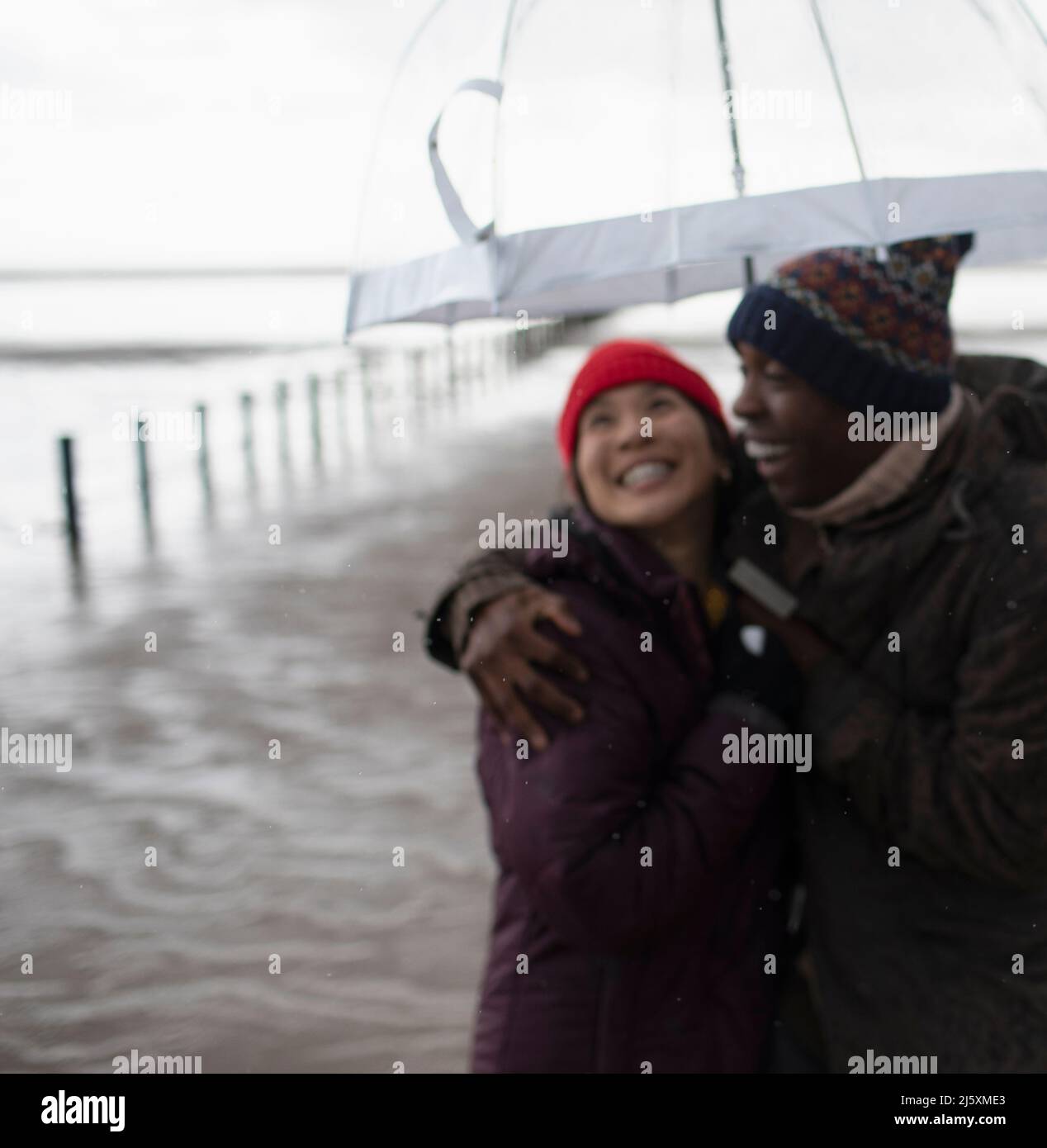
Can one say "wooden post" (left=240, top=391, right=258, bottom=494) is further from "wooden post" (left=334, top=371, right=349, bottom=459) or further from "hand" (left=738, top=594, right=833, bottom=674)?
"hand" (left=738, top=594, right=833, bottom=674)

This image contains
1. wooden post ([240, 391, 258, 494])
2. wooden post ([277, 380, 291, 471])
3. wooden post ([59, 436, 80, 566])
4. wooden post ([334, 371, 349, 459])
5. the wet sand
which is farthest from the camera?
wooden post ([334, 371, 349, 459])

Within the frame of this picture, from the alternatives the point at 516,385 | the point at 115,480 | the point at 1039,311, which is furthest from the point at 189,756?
the point at 1039,311

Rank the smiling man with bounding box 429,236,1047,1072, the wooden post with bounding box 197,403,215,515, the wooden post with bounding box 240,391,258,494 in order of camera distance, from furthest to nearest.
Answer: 1. the wooden post with bounding box 240,391,258,494
2. the wooden post with bounding box 197,403,215,515
3. the smiling man with bounding box 429,236,1047,1072

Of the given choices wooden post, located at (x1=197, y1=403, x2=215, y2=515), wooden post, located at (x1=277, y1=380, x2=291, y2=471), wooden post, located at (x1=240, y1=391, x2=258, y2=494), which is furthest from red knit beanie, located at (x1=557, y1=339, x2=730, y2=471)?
wooden post, located at (x1=277, y1=380, x2=291, y2=471)

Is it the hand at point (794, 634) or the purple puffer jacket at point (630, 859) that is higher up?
A: the hand at point (794, 634)

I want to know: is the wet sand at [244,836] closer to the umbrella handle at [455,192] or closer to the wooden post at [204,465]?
the umbrella handle at [455,192]

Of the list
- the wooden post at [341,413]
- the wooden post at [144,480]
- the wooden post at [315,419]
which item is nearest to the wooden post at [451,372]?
the wooden post at [341,413]

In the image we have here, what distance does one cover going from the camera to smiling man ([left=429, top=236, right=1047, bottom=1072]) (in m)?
1.78

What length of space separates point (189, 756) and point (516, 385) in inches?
841

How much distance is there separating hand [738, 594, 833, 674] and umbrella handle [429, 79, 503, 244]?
68 cm

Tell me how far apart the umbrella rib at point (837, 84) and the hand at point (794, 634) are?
2.04 feet

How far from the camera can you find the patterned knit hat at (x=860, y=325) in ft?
6.35

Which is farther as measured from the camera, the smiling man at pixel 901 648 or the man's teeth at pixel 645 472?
the man's teeth at pixel 645 472
